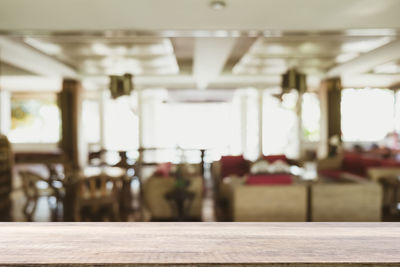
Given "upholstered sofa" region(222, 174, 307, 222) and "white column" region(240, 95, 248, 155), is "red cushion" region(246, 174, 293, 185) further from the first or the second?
"white column" region(240, 95, 248, 155)

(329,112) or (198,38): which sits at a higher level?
(198,38)

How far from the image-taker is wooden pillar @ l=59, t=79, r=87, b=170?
27.6ft

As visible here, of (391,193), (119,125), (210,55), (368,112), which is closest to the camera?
(391,193)

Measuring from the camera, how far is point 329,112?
8883 mm

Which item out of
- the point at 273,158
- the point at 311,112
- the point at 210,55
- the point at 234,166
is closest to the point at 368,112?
the point at 311,112

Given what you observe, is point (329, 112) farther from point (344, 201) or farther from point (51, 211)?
point (51, 211)

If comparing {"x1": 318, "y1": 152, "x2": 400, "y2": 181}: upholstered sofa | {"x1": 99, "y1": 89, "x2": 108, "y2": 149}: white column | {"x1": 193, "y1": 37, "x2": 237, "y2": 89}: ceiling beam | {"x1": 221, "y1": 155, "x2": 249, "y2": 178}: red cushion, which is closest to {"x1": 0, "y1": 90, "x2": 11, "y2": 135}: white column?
{"x1": 99, "y1": 89, "x2": 108, "y2": 149}: white column

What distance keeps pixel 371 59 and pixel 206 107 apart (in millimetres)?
6737

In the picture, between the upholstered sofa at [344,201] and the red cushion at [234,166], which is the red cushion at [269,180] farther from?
the red cushion at [234,166]

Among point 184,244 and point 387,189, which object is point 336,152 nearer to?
point 387,189

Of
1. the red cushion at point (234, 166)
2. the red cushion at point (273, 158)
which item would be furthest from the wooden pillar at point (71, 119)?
the red cushion at point (273, 158)

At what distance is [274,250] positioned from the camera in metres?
0.97

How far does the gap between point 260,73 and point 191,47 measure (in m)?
2.53

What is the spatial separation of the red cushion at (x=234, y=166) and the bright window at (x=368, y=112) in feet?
22.4
